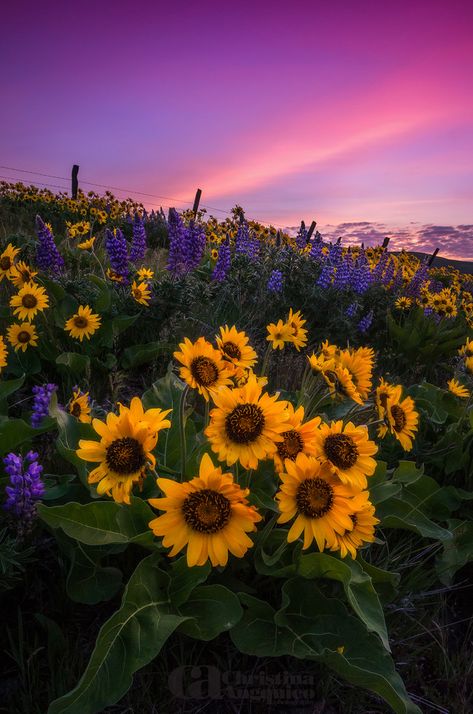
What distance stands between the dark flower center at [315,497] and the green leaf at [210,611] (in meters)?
0.39

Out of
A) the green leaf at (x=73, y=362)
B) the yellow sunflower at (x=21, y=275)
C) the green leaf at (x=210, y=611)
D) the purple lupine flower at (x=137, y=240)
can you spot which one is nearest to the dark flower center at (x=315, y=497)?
the green leaf at (x=210, y=611)

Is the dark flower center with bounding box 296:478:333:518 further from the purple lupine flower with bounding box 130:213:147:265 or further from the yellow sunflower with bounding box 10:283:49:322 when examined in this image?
the purple lupine flower with bounding box 130:213:147:265

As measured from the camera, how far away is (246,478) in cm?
155

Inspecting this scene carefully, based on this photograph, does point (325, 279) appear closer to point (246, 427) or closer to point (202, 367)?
point (202, 367)

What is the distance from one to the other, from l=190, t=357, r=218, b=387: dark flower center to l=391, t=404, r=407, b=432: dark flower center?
2.70 ft

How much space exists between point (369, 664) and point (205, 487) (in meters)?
0.79

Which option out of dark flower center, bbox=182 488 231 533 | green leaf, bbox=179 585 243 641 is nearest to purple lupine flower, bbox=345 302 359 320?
green leaf, bbox=179 585 243 641

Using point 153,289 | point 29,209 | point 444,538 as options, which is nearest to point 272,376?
point 153,289

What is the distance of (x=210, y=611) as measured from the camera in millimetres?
1352

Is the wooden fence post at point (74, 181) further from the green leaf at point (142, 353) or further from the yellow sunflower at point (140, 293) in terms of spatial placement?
the green leaf at point (142, 353)

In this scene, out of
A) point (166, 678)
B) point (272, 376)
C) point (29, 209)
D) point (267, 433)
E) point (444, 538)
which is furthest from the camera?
point (29, 209)

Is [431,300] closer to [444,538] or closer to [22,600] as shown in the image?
[444,538]

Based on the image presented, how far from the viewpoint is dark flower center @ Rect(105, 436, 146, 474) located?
3.85 feet

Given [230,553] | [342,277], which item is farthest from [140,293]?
[342,277]
